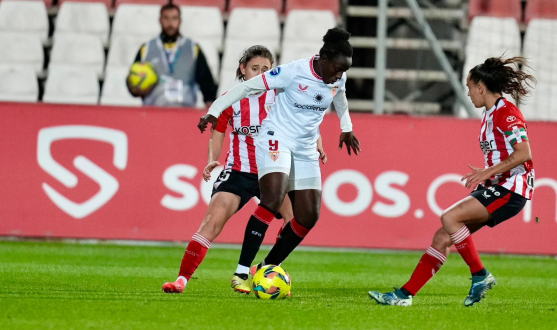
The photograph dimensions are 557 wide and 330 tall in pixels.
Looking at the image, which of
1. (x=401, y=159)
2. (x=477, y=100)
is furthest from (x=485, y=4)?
(x=477, y=100)

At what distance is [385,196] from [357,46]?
13.4ft

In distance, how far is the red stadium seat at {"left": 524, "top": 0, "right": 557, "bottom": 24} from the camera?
13.7m

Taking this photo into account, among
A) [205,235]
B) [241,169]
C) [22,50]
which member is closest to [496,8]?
[22,50]

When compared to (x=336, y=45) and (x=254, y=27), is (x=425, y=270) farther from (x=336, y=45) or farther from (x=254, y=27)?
(x=254, y=27)

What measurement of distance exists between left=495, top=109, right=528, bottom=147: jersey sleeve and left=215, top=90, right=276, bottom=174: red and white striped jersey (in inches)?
76.0

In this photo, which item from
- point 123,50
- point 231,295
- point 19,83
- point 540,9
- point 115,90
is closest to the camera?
point 231,295

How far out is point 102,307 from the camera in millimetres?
5164

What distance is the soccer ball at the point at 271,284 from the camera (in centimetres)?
595

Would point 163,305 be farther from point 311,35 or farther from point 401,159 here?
point 311,35

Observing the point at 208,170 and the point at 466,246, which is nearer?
the point at 466,246

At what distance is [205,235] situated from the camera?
20.4 feet

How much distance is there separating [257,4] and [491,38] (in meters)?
3.72

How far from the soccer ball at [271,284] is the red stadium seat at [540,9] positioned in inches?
362

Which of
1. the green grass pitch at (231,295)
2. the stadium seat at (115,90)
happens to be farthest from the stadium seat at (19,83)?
the green grass pitch at (231,295)
